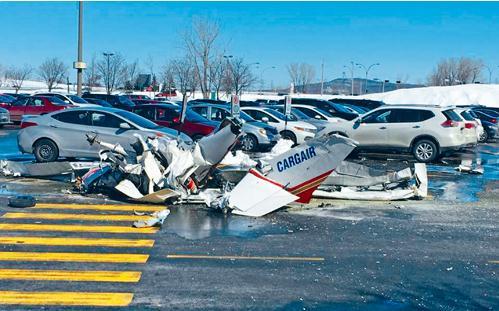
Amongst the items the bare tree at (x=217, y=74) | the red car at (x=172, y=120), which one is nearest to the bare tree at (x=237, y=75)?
the bare tree at (x=217, y=74)

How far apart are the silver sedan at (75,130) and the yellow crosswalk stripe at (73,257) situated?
24.4 feet

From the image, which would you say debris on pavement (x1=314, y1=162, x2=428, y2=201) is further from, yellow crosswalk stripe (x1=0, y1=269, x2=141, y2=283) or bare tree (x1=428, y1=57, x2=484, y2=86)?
bare tree (x1=428, y1=57, x2=484, y2=86)

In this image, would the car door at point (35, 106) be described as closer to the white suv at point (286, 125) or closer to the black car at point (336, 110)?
the white suv at point (286, 125)

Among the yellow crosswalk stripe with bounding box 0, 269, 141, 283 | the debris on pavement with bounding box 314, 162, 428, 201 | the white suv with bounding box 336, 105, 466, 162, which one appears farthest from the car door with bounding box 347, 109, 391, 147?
the yellow crosswalk stripe with bounding box 0, 269, 141, 283

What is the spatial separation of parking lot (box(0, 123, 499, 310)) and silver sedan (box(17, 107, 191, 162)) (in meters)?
3.37

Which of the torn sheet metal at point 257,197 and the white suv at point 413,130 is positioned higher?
the white suv at point 413,130

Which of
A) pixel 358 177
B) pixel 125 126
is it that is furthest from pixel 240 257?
pixel 125 126

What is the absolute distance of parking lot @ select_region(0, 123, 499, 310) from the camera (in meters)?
6.21

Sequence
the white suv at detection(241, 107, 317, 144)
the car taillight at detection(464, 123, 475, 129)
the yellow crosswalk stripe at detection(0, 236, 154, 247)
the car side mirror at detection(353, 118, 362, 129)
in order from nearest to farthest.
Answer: the yellow crosswalk stripe at detection(0, 236, 154, 247), the car taillight at detection(464, 123, 475, 129), the car side mirror at detection(353, 118, 362, 129), the white suv at detection(241, 107, 317, 144)

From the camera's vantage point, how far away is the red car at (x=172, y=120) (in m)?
19.8

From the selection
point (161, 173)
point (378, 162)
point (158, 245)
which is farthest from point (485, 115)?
point (158, 245)

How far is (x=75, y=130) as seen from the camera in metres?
15.2

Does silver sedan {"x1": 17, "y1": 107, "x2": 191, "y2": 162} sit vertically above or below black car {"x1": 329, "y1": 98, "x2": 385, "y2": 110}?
below

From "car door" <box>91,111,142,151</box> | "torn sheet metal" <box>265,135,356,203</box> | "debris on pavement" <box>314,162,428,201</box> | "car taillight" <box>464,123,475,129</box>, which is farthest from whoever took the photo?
"car taillight" <box>464,123,475,129</box>
